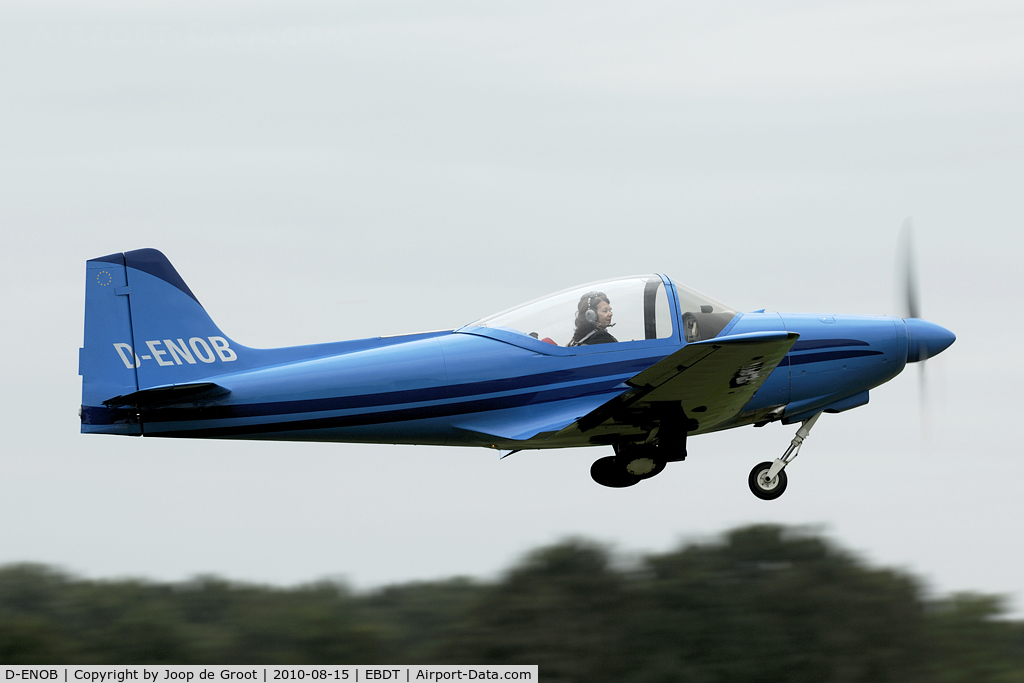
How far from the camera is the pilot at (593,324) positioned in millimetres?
11398

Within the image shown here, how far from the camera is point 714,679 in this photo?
107 feet

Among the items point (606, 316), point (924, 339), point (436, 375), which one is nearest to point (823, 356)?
point (924, 339)

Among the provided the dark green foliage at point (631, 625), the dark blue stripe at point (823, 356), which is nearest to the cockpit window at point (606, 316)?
the dark blue stripe at point (823, 356)

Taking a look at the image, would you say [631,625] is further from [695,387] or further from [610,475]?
[695,387]

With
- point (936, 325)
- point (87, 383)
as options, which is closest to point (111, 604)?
point (87, 383)

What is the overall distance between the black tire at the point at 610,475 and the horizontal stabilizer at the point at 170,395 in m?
4.26

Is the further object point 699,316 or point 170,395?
point 699,316

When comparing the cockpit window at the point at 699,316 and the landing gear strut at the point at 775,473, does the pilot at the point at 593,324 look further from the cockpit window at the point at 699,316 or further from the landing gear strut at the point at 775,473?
the landing gear strut at the point at 775,473

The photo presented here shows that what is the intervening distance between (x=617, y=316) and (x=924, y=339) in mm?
3734

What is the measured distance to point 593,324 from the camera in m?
11.4

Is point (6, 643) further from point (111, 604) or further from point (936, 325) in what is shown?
point (936, 325)

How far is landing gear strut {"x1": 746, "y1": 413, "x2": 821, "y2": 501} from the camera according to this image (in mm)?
12336
